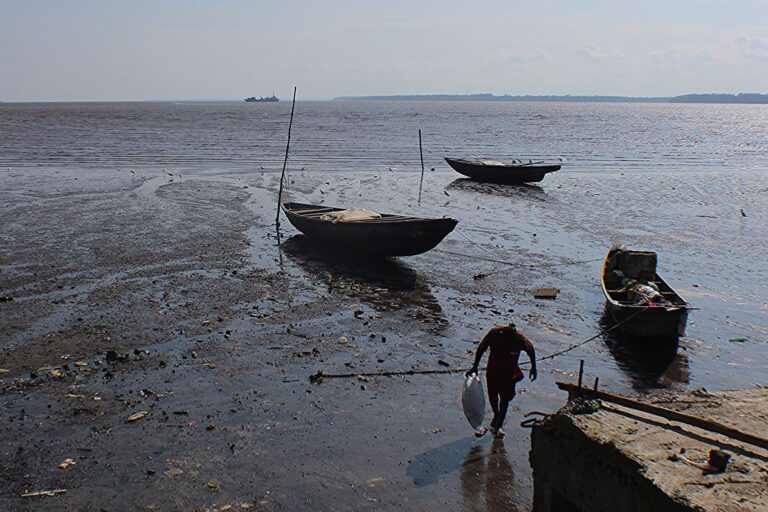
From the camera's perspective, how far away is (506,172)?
40.9m

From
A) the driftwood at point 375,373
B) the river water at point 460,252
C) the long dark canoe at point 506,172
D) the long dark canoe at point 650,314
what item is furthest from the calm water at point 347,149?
the driftwood at point 375,373

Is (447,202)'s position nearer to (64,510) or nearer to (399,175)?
(399,175)

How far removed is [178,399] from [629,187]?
34180mm

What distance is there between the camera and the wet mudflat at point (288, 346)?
9.17 m

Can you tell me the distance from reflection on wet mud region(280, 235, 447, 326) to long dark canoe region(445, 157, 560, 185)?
20286mm

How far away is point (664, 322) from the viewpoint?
14.3 m

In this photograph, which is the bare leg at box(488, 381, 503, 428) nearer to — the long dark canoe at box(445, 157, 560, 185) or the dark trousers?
the dark trousers

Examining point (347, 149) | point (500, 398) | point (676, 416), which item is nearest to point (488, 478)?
point (500, 398)

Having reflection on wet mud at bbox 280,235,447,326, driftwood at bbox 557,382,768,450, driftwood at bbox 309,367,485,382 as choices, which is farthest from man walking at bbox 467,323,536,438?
reflection on wet mud at bbox 280,235,447,326

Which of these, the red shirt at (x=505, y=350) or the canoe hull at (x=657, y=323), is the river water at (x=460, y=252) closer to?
the canoe hull at (x=657, y=323)

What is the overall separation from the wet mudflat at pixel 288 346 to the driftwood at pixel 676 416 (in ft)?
5.92

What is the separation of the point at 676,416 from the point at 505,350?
132 inches

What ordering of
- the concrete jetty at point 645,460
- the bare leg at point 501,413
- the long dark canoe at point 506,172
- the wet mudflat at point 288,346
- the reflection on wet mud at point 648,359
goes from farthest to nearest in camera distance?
1. the long dark canoe at point 506,172
2. the reflection on wet mud at point 648,359
3. the bare leg at point 501,413
4. the wet mudflat at point 288,346
5. the concrete jetty at point 645,460

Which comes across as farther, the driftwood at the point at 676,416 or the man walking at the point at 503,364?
the man walking at the point at 503,364
